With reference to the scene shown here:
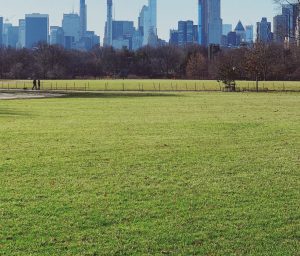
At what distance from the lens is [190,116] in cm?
2916

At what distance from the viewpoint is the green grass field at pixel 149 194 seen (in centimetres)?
785

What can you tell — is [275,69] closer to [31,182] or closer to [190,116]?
[190,116]


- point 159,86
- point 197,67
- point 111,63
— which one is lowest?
point 159,86

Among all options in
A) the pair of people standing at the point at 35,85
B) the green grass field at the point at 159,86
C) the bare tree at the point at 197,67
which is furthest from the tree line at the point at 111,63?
the pair of people standing at the point at 35,85

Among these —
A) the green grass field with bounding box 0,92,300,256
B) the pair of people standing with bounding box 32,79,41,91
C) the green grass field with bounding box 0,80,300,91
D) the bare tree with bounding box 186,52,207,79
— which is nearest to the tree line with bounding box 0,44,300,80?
the bare tree with bounding box 186,52,207,79

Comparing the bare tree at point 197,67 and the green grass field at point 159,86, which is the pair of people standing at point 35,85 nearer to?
the green grass field at point 159,86

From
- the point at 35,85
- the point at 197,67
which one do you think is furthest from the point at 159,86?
the point at 197,67

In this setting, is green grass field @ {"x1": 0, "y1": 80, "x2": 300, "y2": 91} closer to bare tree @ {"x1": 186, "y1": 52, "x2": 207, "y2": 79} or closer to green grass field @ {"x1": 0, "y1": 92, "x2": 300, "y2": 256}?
bare tree @ {"x1": 186, "y1": 52, "x2": 207, "y2": 79}

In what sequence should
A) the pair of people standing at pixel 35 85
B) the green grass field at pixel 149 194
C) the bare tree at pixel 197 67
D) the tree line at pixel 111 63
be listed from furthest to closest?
the tree line at pixel 111 63 < the bare tree at pixel 197 67 < the pair of people standing at pixel 35 85 < the green grass field at pixel 149 194

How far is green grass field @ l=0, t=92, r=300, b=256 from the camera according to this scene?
25.7 feet

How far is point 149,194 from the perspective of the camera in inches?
416

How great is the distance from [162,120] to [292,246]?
19.2m

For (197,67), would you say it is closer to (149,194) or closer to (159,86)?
(159,86)

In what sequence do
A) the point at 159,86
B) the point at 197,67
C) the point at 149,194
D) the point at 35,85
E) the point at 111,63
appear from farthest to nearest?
the point at 111,63, the point at 197,67, the point at 159,86, the point at 35,85, the point at 149,194
